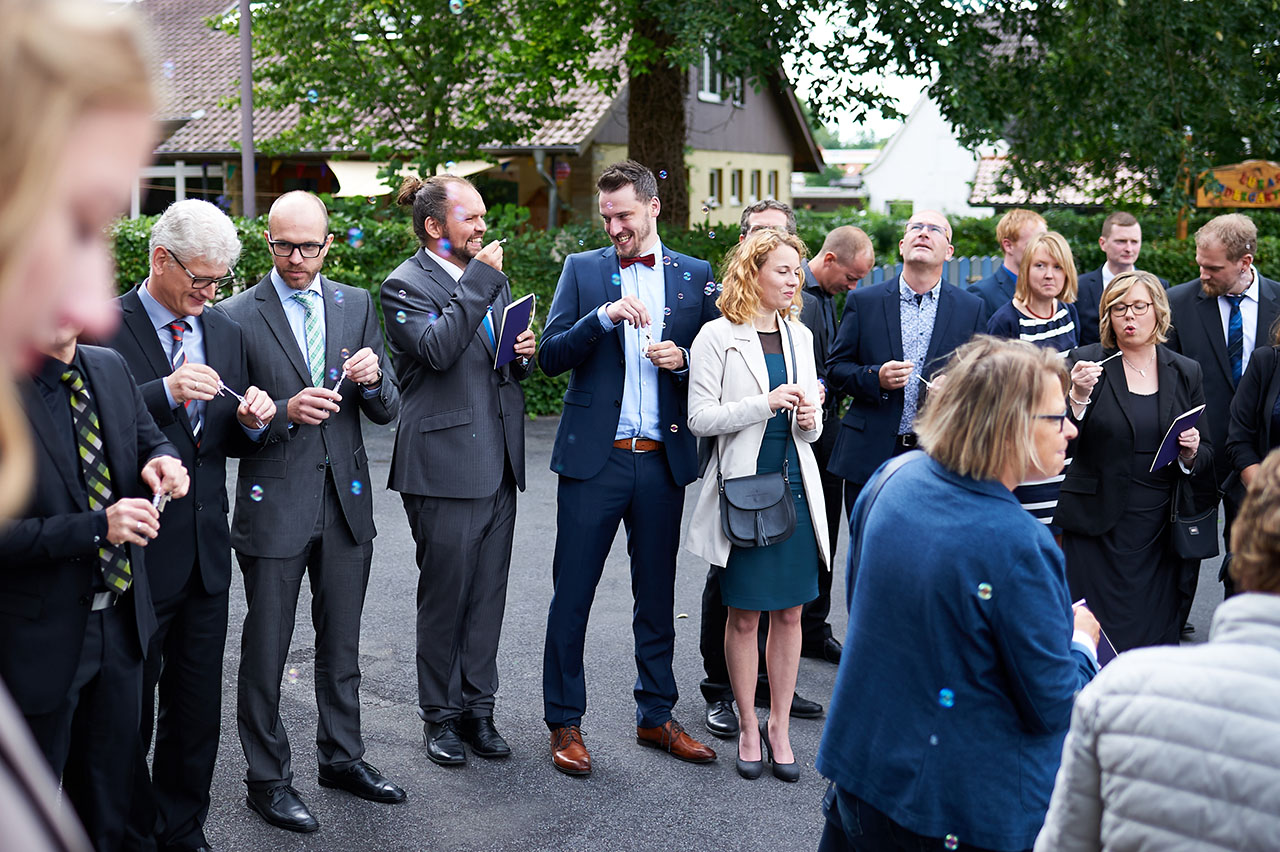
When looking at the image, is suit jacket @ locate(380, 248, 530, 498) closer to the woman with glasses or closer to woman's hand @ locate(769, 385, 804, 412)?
woman's hand @ locate(769, 385, 804, 412)

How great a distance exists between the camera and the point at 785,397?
16.3 feet

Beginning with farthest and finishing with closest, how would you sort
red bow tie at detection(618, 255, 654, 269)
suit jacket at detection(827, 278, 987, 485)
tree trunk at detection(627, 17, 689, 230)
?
tree trunk at detection(627, 17, 689, 230) < suit jacket at detection(827, 278, 987, 485) < red bow tie at detection(618, 255, 654, 269)

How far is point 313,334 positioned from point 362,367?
0.28 metres

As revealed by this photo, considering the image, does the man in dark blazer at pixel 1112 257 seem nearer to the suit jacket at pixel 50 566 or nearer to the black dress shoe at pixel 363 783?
the black dress shoe at pixel 363 783

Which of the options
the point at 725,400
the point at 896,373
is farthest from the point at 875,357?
the point at 725,400

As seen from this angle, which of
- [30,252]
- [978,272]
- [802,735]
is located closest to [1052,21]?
[978,272]

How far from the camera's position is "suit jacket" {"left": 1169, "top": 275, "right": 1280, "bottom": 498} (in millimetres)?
6918

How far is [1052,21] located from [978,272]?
319 cm

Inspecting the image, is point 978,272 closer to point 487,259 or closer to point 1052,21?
point 1052,21

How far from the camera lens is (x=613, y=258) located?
17.6 ft

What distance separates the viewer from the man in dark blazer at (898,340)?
19.8ft

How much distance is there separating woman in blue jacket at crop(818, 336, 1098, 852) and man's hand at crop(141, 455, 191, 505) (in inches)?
78.8

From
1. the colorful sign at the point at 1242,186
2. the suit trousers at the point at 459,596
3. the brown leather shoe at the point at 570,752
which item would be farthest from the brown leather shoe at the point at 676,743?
the colorful sign at the point at 1242,186

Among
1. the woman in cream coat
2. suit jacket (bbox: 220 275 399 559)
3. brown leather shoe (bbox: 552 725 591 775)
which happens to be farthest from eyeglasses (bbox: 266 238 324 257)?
brown leather shoe (bbox: 552 725 591 775)
